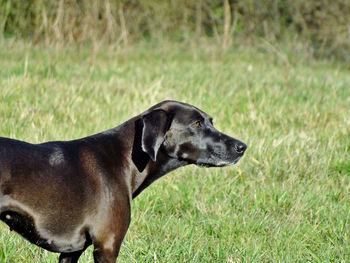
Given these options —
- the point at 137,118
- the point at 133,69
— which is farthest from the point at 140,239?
the point at 133,69

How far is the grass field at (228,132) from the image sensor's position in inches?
161

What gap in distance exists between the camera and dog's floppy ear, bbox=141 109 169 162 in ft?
11.3

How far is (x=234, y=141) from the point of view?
395cm

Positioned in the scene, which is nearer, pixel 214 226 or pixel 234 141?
pixel 234 141

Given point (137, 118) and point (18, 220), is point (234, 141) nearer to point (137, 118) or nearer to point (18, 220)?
point (137, 118)

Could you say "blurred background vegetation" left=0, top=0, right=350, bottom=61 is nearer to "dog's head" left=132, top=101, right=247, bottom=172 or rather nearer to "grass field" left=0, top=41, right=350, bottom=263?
"grass field" left=0, top=41, right=350, bottom=263

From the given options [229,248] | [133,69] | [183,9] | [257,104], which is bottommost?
[183,9]

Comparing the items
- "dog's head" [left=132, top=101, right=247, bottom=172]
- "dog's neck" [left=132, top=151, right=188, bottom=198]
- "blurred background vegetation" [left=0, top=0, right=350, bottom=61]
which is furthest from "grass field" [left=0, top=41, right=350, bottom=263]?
"blurred background vegetation" [left=0, top=0, right=350, bottom=61]

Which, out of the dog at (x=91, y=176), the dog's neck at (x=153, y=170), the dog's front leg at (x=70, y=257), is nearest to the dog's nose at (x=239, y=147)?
the dog at (x=91, y=176)

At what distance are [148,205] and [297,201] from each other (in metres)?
1.23

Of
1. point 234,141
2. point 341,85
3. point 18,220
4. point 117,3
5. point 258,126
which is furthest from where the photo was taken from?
point 117,3

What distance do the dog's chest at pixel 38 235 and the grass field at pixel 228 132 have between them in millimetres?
701

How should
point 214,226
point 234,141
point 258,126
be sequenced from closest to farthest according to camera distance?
point 234,141 → point 214,226 → point 258,126

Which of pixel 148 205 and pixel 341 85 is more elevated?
pixel 148 205
